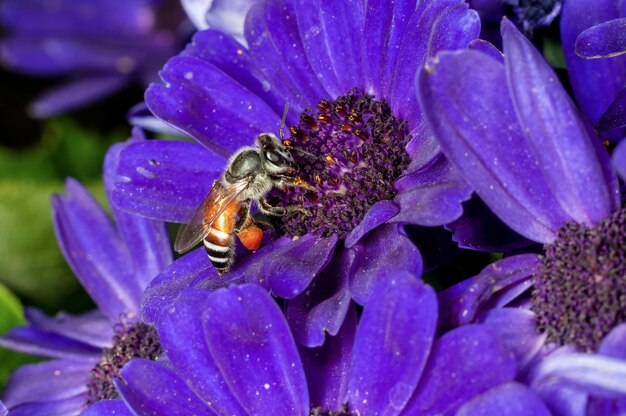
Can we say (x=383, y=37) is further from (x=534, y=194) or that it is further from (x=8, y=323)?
(x=8, y=323)

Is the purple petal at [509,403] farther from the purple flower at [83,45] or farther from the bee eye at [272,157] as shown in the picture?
the purple flower at [83,45]

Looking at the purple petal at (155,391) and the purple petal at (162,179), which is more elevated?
the purple petal at (162,179)

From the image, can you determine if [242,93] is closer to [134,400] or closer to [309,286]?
[309,286]

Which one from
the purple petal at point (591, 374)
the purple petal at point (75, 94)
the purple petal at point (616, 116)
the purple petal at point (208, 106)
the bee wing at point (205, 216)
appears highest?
the purple petal at point (75, 94)

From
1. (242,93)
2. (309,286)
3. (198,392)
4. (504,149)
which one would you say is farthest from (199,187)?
(504,149)

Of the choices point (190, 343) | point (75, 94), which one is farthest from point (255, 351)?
point (75, 94)

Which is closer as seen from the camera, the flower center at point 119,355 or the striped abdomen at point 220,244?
the striped abdomen at point 220,244

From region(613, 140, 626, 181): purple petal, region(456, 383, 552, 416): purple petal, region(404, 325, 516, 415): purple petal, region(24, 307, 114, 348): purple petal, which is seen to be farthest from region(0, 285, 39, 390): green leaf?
region(613, 140, 626, 181): purple petal

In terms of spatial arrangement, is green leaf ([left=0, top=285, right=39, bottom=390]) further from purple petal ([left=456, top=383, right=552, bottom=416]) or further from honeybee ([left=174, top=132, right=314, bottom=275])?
purple petal ([left=456, top=383, right=552, bottom=416])

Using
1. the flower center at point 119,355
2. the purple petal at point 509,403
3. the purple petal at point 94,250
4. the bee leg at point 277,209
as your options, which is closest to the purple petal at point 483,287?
the purple petal at point 509,403
